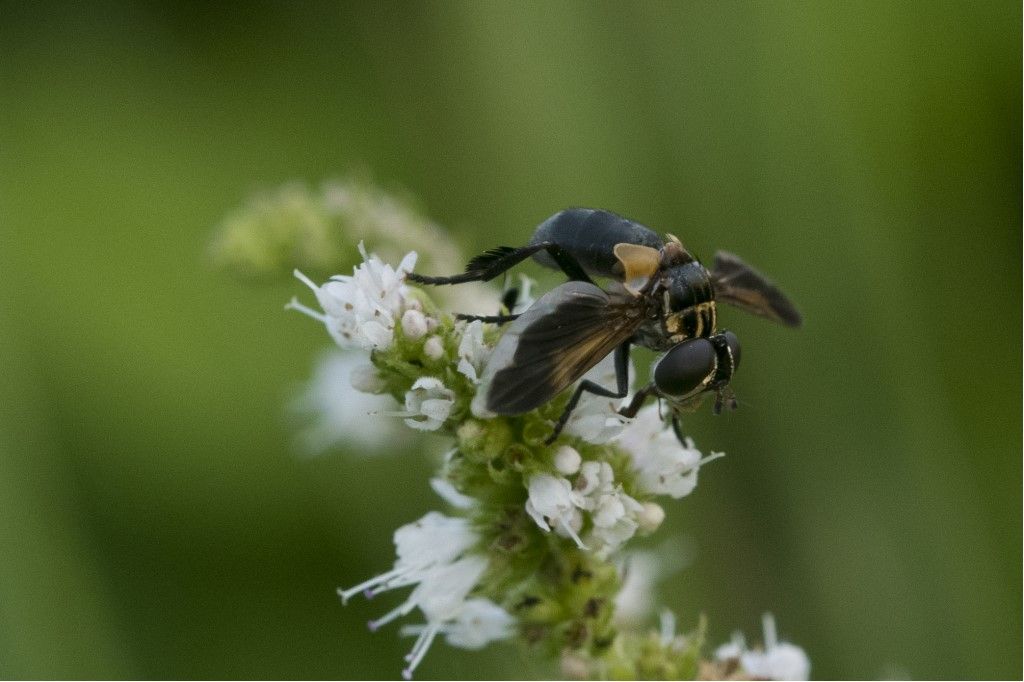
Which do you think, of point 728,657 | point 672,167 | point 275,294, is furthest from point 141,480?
point 728,657

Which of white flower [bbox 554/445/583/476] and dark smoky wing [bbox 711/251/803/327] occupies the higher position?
dark smoky wing [bbox 711/251/803/327]

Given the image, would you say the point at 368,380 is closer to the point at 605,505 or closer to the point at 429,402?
the point at 429,402

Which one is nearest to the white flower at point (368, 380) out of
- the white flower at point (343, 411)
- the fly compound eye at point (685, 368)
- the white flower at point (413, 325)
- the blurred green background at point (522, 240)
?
the white flower at point (413, 325)

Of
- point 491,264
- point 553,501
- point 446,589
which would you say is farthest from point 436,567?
point 491,264

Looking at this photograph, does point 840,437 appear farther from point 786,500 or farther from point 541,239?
point 541,239

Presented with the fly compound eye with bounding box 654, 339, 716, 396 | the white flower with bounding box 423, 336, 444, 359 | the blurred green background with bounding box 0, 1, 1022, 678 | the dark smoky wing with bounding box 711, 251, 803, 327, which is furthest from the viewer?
the blurred green background with bounding box 0, 1, 1022, 678

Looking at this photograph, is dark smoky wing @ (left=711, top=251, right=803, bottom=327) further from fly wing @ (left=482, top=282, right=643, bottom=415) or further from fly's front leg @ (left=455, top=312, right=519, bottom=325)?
fly's front leg @ (left=455, top=312, right=519, bottom=325)

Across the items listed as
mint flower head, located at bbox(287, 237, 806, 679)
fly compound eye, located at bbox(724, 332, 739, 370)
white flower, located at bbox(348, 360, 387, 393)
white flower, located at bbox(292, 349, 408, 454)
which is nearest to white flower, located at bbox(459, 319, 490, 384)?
mint flower head, located at bbox(287, 237, 806, 679)
